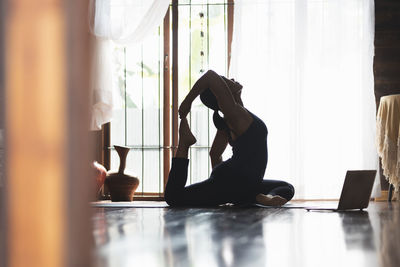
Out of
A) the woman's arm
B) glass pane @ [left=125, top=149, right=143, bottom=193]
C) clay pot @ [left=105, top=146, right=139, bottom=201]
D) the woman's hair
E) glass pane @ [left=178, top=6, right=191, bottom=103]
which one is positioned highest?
glass pane @ [left=178, top=6, right=191, bottom=103]

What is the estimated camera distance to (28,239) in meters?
0.29

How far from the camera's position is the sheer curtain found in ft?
16.4

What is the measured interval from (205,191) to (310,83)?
2.25m

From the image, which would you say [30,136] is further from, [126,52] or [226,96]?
[126,52]

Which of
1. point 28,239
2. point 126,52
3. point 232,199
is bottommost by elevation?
point 232,199

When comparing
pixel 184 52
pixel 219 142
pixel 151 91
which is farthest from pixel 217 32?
pixel 219 142

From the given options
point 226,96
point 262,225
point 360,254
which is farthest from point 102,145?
point 360,254

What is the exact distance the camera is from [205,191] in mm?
3082

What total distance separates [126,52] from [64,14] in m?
5.06

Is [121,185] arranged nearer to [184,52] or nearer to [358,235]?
[184,52]

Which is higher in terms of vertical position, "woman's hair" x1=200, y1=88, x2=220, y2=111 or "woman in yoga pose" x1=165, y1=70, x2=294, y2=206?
"woman's hair" x1=200, y1=88, x2=220, y2=111

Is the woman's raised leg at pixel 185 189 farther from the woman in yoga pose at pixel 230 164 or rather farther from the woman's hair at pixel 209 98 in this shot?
the woman's hair at pixel 209 98

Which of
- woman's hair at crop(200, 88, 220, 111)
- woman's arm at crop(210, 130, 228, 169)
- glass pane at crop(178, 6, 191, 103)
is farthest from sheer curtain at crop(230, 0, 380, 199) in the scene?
woman's hair at crop(200, 88, 220, 111)

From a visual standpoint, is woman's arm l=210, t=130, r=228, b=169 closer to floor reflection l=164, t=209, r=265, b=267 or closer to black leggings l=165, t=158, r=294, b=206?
black leggings l=165, t=158, r=294, b=206
